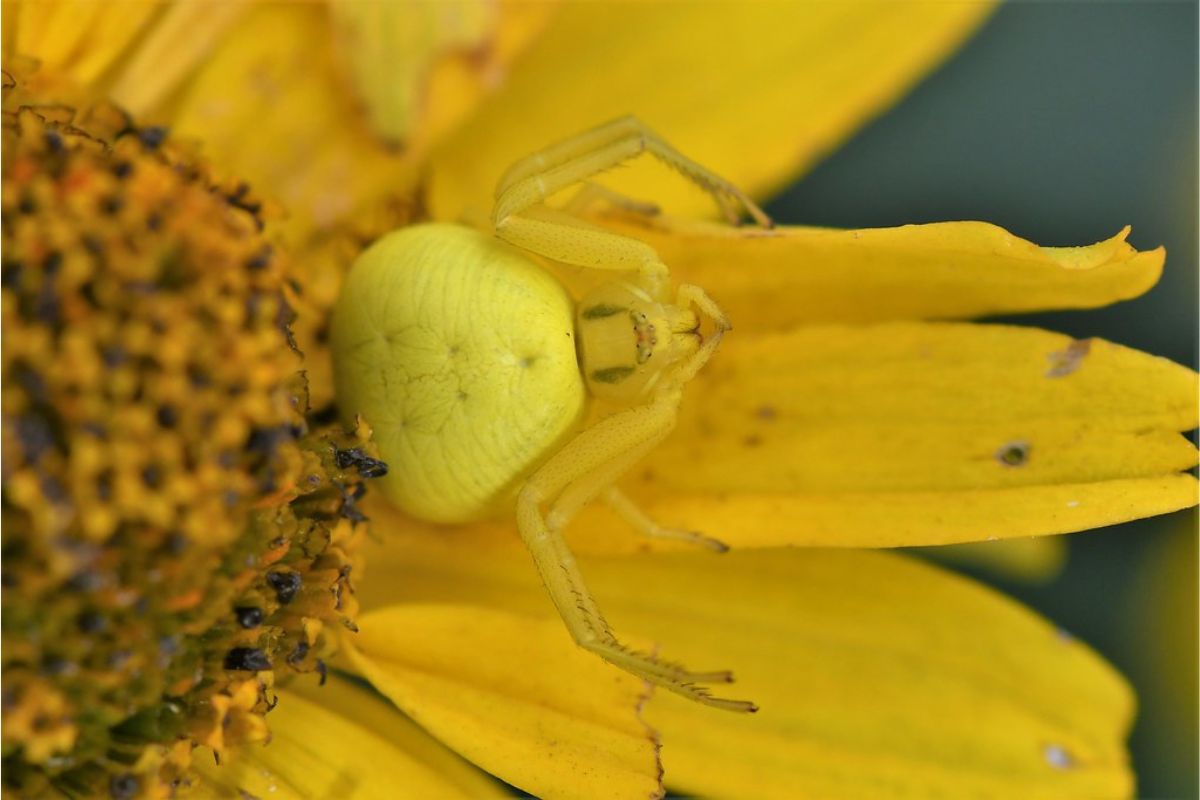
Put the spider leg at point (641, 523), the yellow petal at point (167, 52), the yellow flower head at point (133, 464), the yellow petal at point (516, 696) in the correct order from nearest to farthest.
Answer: the yellow flower head at point (133, 464) → the yellow petal at point (516, 696) → the spider leg at point (641, 523) → the yellow petal at point (167, 52)

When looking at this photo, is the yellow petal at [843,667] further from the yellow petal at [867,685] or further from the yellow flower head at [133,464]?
the yellow flower head at [133,464]

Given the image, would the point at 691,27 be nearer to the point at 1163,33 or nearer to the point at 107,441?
the point at 1163,33

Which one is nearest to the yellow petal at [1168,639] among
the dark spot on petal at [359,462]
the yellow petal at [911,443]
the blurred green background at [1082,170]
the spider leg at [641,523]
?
the blurred green background at [1082,170]

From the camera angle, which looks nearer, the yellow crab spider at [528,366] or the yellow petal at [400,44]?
the yellow crab spider at [528,366]

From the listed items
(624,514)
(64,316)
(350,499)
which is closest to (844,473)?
(624,514)

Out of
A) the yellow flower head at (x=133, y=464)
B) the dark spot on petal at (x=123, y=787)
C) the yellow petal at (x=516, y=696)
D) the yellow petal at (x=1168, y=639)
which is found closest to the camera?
the yellow flower head at (x=133, y=464)

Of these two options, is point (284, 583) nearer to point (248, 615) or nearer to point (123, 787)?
point (248, 615)

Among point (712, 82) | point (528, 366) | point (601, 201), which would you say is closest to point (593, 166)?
point (601, 201)

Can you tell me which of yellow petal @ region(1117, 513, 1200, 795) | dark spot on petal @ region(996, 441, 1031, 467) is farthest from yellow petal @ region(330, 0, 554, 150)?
yellow petal @ region(1117, 513, 1200, 795)
